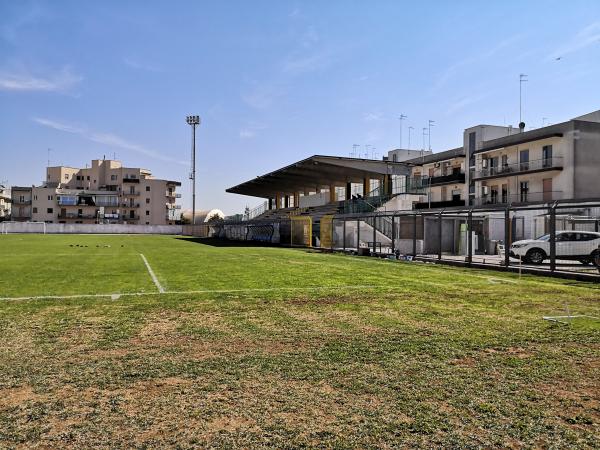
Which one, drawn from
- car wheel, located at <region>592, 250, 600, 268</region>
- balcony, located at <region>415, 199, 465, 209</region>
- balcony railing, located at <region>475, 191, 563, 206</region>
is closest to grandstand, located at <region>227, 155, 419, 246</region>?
balcony, located at <region>415, 199, 465, 209</region>

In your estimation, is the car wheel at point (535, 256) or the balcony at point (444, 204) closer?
the car wheel at point (535, 256)

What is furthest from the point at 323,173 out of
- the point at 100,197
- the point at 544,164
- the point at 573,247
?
the point at 100,197

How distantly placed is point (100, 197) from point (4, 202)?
2604 cm

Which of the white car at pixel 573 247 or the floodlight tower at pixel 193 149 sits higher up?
the floodlight tower at pixel 193 149

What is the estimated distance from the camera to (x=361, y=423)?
3.87m

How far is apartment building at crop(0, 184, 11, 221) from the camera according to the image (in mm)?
116194

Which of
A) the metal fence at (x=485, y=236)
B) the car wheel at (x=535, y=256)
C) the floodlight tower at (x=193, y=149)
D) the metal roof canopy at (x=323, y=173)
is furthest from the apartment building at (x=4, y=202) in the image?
the car wheel at (x=535, y=256)

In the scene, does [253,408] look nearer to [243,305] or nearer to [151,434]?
[151,434]

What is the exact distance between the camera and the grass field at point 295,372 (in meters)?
3.73

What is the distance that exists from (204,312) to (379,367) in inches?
170

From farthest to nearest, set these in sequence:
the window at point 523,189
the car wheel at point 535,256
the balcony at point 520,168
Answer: the window at point 523,189 < the balcony at point 520,168 < the car wheel at point 535,256

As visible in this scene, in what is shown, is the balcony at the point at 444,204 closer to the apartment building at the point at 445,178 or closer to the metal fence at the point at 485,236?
the apartment building at the point at 445,178

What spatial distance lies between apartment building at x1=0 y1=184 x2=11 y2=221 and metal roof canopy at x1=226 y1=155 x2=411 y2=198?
7397cm

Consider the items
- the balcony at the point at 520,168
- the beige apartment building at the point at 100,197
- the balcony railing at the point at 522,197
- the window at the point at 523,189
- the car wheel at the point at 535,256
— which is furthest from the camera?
the beige apartment building at the point at 100,197
